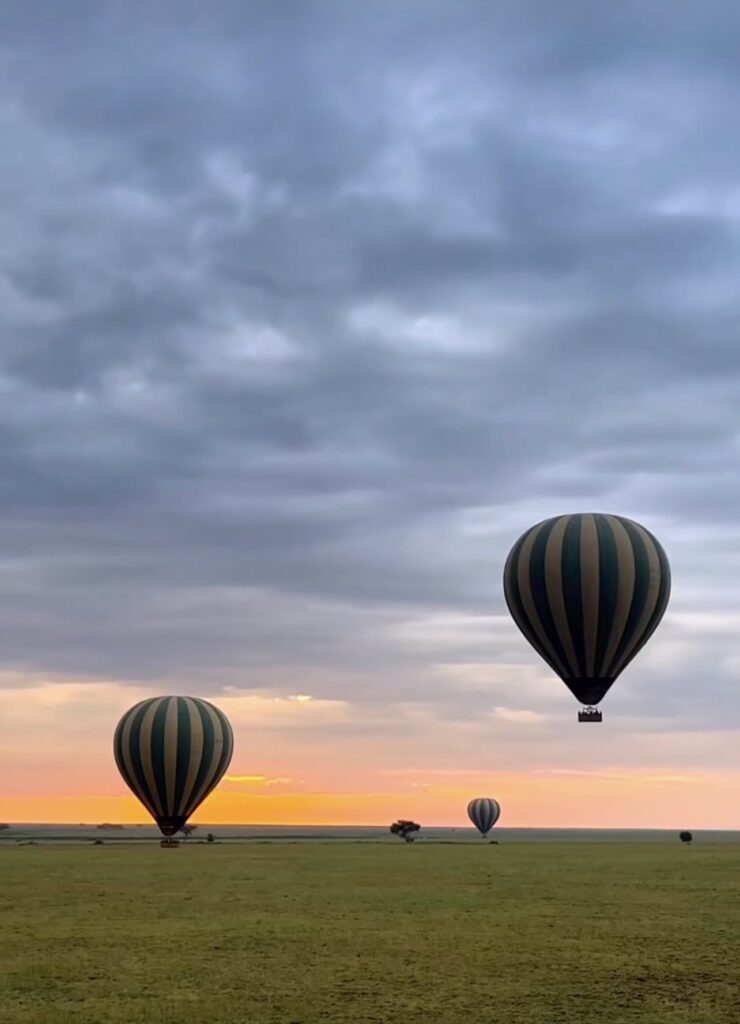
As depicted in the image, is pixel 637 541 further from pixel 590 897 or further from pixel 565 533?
pixel 590 897

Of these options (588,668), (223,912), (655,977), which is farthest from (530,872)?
(655,977)

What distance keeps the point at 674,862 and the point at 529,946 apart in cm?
4588

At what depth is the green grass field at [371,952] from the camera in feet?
61.0

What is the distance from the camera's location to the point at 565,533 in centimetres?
5497

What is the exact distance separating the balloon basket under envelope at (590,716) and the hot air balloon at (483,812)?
3367 inches

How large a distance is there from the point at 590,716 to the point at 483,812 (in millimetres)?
85877

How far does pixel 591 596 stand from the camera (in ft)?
174

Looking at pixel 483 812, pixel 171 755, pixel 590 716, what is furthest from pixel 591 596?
pixel 483 812

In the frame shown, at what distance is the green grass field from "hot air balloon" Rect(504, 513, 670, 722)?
10.6 m

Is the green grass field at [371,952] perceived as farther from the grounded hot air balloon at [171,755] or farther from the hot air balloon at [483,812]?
the hot air balloon at [483,812]

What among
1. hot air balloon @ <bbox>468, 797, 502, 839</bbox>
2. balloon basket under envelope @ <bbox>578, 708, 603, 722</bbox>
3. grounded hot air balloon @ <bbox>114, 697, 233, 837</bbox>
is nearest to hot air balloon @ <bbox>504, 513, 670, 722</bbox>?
balloon basket under envelope @ <bbox>578, 708, 603, 722</bbox>

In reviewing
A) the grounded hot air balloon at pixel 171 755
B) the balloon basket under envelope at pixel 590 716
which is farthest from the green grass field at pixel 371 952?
the grounded hot air balloon at pixel 171 755

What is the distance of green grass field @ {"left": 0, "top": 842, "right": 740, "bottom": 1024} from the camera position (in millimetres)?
18578

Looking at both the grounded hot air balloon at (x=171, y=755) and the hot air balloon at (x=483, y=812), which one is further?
the hot air balloon at (x=483, y=812)
